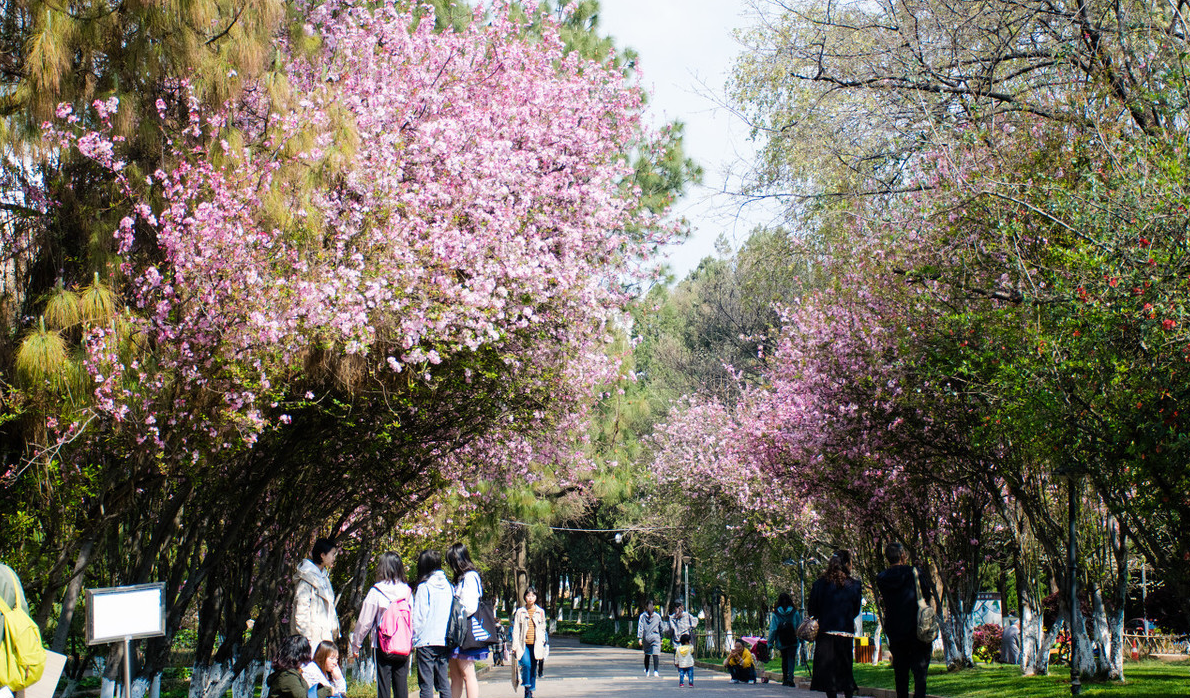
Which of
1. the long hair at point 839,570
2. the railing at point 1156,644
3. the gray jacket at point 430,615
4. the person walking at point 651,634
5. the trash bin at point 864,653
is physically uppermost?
the long hair at point 839,570

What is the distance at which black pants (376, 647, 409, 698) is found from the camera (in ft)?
29.7

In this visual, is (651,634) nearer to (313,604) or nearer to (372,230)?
(372,230)

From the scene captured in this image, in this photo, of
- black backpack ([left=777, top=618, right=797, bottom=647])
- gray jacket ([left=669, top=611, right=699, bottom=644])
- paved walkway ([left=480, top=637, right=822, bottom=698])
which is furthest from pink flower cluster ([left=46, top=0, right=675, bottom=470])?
gray jacket ([left=669, top=611, right=699, bottom=644])

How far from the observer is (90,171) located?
9.15m

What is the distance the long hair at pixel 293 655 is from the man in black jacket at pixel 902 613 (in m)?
5.36

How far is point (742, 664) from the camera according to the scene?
21891 millimetres

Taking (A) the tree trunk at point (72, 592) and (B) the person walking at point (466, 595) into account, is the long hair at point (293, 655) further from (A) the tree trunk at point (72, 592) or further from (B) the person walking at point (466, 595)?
(A) the tree trunk at point (72, 592)

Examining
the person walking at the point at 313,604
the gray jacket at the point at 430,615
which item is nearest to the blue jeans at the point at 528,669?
the gray jacket at the point at 430,615

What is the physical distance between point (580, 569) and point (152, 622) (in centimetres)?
4698

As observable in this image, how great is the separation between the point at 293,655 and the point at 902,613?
5.64 meters

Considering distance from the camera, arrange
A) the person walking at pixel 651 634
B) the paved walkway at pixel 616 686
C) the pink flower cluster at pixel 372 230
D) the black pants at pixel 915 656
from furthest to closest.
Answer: the person walking at pixel 651 634
the paved walkway at pixel 616 686
the black pants at pixel 915 656
the pink flower cluster at pixel 372 230

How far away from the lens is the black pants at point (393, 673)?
9.05m

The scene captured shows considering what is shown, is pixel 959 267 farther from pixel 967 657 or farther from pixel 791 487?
pixel 967 657

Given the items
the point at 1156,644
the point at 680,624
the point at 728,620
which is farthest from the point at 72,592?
the point at 728,620
